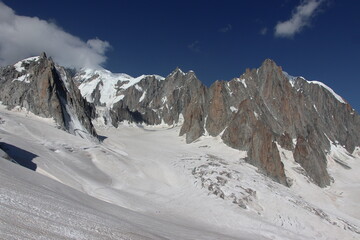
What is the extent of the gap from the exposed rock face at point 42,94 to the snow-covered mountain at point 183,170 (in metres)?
0.26

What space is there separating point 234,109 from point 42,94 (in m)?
54.3

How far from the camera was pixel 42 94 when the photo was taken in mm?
61188

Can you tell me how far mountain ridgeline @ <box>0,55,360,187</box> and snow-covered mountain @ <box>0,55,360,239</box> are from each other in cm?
37

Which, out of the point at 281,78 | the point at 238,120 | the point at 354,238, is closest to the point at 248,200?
the point at 354,238

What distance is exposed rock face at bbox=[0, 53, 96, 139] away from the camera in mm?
59094

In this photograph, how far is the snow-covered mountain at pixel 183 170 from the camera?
14.1 meters

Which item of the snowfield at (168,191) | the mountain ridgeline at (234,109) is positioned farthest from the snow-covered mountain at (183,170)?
the mountain ridgeline at (234,109)

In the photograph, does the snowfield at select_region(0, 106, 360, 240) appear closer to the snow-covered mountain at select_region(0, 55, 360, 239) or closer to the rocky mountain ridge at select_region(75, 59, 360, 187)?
the snow-covered mountain at select_region(0, 55, 360, 239)

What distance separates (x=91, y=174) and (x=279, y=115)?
7526cm

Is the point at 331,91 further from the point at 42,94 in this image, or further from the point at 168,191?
the point at 168,191

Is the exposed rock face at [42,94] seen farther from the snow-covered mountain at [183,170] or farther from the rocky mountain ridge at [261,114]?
the rocky mountain ridge at [261,114]

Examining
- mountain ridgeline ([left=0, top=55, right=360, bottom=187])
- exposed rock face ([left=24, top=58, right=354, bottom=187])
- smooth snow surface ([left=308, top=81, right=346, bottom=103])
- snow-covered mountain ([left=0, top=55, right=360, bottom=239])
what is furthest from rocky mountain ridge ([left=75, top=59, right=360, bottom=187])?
smooth snow surface ([left=308, top=81, right=346, bottom=103])

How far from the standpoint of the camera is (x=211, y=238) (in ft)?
74.8

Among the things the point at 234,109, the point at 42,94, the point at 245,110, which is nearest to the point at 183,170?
the point at 42,94
